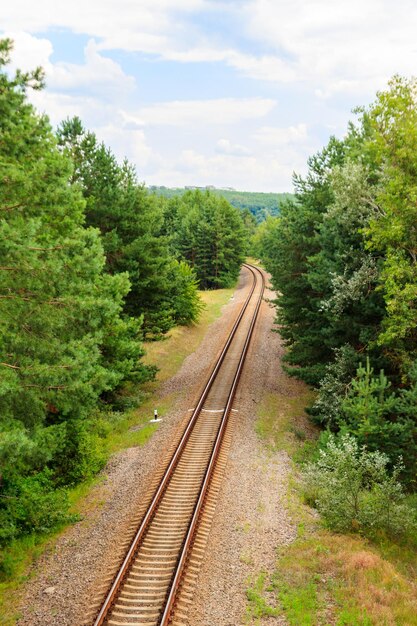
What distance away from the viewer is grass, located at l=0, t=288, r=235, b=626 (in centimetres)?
1166

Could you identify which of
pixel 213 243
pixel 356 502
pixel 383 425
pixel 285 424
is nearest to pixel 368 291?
pixel 383 425

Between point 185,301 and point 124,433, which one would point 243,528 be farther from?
point 185,301

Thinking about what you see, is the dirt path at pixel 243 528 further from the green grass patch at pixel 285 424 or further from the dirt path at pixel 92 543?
Result: the dirt path at pixel 92 543

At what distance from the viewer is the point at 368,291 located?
63.1 ft

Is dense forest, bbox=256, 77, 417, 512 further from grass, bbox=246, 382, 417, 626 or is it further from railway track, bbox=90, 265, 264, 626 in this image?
railway track, bbox=90, 265, 264, 626

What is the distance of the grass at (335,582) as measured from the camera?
33.5ft

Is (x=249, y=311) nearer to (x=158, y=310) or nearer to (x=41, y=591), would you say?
(x=158, y=310)

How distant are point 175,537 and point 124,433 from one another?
886 centimetres

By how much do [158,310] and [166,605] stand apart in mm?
19373

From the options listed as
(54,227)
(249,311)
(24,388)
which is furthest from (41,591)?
(249,311)

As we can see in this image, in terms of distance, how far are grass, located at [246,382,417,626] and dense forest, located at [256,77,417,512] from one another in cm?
117

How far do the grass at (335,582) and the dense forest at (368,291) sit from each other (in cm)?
117

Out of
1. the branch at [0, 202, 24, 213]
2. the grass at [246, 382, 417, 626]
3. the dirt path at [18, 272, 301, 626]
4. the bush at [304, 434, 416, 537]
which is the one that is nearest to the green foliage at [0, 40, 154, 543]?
the branch at [0, 202, 24, 213]

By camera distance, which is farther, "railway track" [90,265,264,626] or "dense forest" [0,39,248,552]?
"railway track" [90,265,264,626]
